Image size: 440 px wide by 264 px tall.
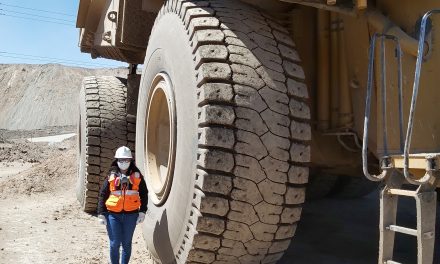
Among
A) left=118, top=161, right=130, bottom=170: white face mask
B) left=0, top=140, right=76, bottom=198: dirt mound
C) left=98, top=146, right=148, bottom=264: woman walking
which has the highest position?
left=118, top=161, right=130, bottom=170: white face mask

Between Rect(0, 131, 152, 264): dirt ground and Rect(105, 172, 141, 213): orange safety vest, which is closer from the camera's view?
Rect(105, 172, 141, 213): orange safety vest

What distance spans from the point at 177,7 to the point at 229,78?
950mm

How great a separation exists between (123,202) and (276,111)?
1797 millimetres

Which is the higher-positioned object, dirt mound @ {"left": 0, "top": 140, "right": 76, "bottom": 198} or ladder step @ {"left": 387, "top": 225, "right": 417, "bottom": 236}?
ladder step @ {"left": 387, "top": 225, "right": 417, "bottom": 236}

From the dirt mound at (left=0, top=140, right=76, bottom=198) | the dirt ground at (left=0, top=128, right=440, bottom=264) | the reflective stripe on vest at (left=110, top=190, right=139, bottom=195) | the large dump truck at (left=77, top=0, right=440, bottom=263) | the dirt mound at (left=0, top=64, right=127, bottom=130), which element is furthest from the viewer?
the dirt mound at (left=0, top=64, right=127, bottom=130)

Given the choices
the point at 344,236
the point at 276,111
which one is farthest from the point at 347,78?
the point at 344,236

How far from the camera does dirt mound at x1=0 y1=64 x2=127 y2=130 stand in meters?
62.8

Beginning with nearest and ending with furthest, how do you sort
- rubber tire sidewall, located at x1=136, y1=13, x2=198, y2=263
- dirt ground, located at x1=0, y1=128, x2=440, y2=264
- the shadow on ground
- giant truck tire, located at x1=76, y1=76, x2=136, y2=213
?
1. rubber tire sidewall, located at x1=136, y1=13, x2=198, y2=263
2. the shadow on ground
3. dirt ground, located at x1=0, y1=128, x2=440, y2=264
4. giant truck tire, located at x1=76, y1=76, x2=136, y2=213

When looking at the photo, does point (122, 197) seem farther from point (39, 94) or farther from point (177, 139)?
point (39, 94)

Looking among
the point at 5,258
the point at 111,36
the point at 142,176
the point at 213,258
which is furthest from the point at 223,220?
the point at 111,36

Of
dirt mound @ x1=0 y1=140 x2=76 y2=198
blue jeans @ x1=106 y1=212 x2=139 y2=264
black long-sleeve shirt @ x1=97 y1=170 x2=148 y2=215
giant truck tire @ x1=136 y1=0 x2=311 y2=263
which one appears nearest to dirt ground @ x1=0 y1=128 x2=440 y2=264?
dirt mound @ x1=0 y1=140 x2=76 y2=198

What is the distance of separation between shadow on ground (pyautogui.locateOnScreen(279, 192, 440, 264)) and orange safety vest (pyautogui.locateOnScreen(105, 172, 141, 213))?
4.59 ft

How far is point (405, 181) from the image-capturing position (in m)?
2.63

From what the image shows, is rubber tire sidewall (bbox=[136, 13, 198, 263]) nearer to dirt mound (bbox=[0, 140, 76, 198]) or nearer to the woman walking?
the woman walking
